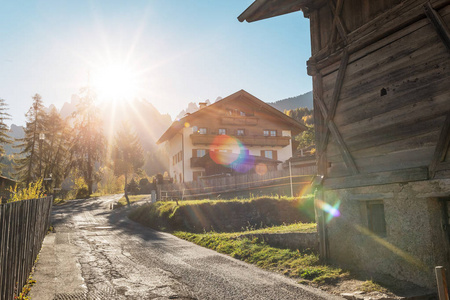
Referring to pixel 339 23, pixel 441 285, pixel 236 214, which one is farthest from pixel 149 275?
pixel 236 214

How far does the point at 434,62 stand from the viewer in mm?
6625

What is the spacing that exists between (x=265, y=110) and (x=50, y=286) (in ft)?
120

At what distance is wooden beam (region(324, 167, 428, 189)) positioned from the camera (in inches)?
266

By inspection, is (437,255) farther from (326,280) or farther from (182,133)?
(182,133)

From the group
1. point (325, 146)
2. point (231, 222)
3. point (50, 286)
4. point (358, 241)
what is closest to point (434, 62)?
point (325, 146)

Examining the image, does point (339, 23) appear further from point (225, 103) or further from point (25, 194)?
point (225, 103)

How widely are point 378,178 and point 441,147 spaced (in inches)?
60.1

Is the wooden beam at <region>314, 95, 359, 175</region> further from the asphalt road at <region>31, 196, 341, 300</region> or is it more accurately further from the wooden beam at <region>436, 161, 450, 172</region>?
the asphalt road at <region>31, 196, 341, 300</region>

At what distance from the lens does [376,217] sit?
26.1 ft

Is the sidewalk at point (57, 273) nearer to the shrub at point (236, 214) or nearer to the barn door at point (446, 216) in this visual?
the shrub at point (236, 214)

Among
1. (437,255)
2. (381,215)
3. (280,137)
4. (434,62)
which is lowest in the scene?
(437,255)

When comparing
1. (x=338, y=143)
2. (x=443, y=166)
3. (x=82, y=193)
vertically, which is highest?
(x=338, y=143)

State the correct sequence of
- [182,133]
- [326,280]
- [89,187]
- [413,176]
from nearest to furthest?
[413,176], [326,280], [182,133], [89,187]

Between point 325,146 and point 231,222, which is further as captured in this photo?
point 231,222
